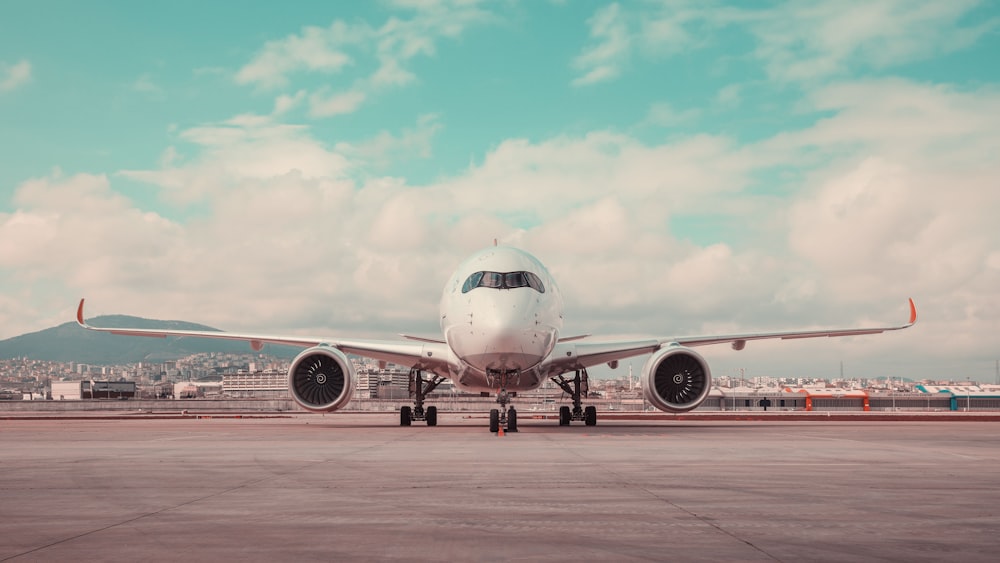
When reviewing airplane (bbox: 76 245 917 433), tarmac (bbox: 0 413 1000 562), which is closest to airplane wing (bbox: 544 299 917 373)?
airplane (bbox: 76 245 917 433)

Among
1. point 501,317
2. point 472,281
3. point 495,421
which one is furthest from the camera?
point 472,281

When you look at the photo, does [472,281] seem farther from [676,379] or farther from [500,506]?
[500,506]

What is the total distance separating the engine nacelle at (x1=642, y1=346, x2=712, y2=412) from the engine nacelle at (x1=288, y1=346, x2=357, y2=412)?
7628 mm

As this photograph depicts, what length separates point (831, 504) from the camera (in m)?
7.12

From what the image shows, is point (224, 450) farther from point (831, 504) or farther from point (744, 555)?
point (744, 555)

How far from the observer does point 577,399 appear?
26891mm

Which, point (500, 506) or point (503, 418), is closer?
point (500, 506)

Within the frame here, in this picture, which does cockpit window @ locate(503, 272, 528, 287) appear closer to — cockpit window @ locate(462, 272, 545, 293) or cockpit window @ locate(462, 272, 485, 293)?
cockpit window @ locate(462, 272, 545, 293)

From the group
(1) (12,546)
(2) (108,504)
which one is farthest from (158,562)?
(2) (108,504)

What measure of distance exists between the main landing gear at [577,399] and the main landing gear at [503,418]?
14.6 feet

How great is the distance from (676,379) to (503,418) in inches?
193

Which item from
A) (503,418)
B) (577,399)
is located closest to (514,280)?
(503,418)

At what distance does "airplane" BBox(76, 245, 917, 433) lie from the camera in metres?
20.9

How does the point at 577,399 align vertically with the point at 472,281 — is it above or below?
below
